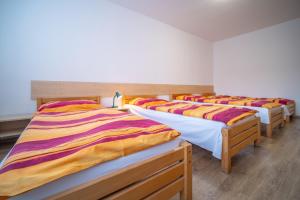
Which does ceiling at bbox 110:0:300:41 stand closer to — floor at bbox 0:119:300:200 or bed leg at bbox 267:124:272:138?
bed leg at bbox 267:124:272:138

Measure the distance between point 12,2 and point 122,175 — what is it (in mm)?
2766

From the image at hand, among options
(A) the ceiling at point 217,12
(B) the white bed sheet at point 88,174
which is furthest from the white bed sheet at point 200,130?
(A) the ceiling at point 217,12

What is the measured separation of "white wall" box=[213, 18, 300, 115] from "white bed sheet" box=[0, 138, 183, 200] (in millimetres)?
4596

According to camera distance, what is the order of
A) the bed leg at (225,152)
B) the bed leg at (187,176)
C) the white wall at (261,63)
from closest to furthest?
the bed leg at (187,176) < the bed leg at (225,152) < the white wall at (261,63)

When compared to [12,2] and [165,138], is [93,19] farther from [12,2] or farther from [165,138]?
[165,138]

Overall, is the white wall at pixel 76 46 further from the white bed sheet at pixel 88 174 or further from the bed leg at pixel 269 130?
the bed leg at pixel 269 130

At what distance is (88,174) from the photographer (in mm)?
682

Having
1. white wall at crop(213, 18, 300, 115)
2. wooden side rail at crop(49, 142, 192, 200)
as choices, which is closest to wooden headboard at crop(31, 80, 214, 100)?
wooden side rail at crop(49, 142, 192, 200)

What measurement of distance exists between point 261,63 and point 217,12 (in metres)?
2.25

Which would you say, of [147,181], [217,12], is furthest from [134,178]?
[217,12]

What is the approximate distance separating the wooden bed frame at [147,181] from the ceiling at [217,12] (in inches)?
117

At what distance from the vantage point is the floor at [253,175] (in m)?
1.19

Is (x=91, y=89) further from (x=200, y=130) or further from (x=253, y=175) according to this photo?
(x=253, y=175)

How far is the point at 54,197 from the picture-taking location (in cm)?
56
